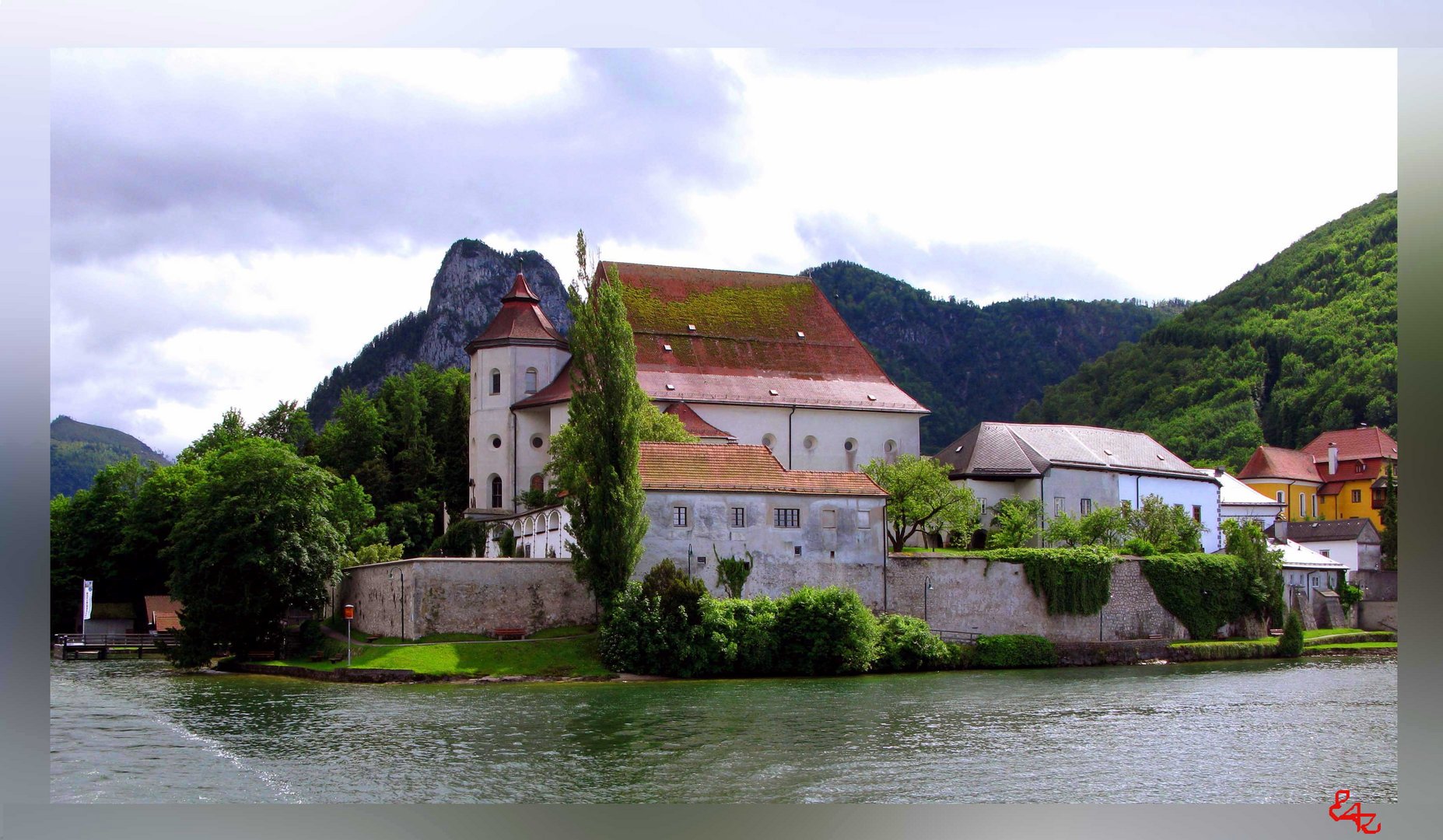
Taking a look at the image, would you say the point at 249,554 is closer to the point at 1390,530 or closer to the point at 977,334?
the point at 1390,530

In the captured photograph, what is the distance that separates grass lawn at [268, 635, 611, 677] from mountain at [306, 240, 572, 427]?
9863 centimetres

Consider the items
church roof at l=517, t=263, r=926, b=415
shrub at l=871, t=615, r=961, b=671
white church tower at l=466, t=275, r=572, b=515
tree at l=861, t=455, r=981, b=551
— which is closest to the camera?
shrub at l=871, t=615, r=961, b=671

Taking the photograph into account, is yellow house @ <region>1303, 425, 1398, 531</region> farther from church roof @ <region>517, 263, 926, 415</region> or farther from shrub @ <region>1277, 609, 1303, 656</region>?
church roof @ <region>517, 263, 926, 415</region>

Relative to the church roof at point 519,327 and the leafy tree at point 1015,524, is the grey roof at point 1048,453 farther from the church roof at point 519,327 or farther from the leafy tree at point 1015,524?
the church roof at point 519,327

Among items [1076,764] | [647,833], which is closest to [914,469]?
[1076,764]

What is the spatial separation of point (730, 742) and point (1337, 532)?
44610 millimetres

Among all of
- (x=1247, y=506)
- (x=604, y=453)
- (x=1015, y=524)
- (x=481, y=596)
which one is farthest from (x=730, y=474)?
(x=1247, y=506)

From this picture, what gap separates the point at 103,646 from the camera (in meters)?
45.9

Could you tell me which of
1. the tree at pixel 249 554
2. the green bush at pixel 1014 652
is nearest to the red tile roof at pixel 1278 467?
the green bush at pixel 1014 652

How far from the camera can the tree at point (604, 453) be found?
35656 millimetres

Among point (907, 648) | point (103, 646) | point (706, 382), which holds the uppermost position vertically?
point (706, 382)

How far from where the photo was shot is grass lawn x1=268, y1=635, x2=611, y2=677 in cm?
3419

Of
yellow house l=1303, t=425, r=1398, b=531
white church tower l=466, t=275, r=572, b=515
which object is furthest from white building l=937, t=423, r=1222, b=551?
yellow house l=1303, t=425, r=1398, b=531

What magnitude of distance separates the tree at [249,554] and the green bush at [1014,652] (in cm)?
1839
